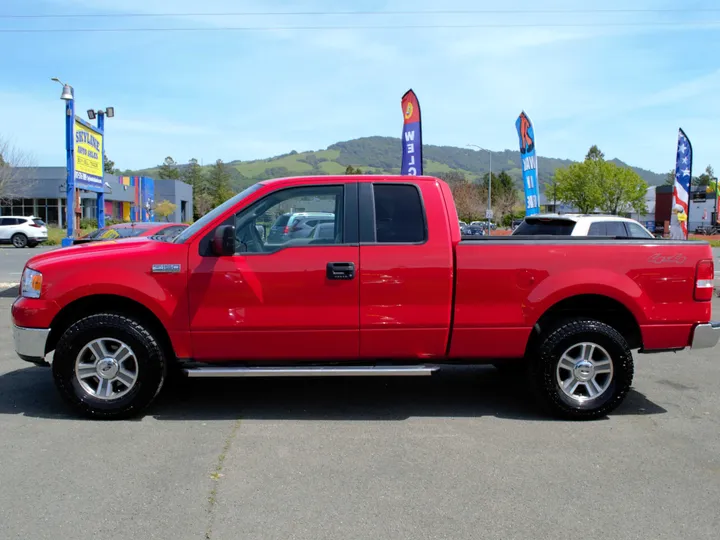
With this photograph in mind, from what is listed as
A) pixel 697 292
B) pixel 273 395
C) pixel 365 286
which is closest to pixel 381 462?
pixel 365 286

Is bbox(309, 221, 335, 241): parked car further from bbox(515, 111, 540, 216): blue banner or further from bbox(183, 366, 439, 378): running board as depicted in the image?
bbox(515, 111, 540, 216): blue banner

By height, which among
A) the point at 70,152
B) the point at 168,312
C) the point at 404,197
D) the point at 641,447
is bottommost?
the point at 641,447

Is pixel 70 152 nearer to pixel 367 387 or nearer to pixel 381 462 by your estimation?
pixel 367 387

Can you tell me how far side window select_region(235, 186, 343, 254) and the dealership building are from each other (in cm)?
3649

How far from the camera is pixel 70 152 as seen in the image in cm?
1820

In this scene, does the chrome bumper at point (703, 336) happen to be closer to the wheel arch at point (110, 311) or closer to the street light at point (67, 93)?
the wheel arch at point (110, 311)

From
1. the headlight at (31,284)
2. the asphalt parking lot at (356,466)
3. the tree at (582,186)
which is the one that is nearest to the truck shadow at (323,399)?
the asphalt parking lot at (356,466)

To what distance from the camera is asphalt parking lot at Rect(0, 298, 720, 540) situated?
136 inches

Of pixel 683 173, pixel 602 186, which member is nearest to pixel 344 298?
pixel 683 173

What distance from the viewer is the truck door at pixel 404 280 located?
5023 mm

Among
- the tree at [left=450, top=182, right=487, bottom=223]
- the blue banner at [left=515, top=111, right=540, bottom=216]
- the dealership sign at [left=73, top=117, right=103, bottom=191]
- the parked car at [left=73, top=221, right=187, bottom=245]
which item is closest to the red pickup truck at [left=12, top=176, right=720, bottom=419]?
the parked car at [left=73, top=221, right=187, bottom=245]

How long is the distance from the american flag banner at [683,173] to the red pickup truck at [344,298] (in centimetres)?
1711

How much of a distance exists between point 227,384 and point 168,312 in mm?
1619

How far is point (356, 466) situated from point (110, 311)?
2.43m
